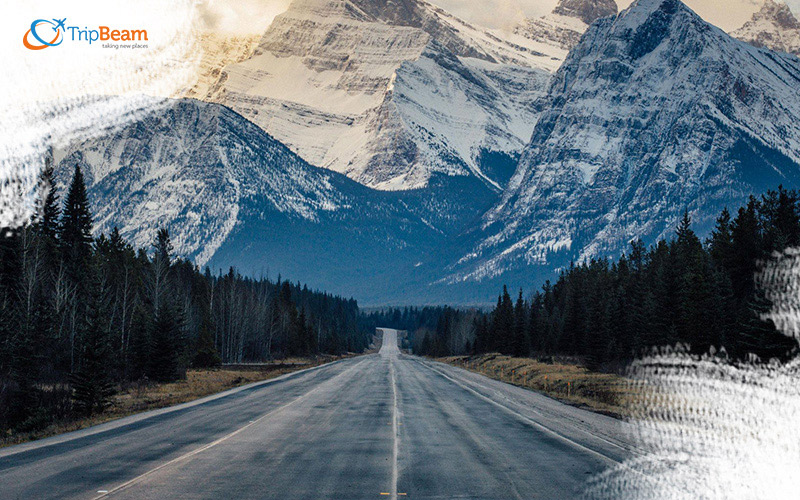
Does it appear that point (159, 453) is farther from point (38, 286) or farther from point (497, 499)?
point (38, 286)

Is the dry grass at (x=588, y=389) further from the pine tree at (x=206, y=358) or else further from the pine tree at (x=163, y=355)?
the pine tree at (x=206, y=358)

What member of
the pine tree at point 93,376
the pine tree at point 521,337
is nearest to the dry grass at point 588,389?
the pine tree at point 93,376

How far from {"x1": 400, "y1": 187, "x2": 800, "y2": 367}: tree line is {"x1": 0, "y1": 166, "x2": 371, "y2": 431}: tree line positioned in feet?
94.3

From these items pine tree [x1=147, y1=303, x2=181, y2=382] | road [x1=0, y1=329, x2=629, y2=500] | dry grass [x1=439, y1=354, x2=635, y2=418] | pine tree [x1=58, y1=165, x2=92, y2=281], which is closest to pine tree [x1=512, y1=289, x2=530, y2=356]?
dry grass [x1=439, y1=354, x2=635, y2=418]

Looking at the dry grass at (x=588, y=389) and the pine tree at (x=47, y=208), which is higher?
the pine tree at (x=47, y=208)

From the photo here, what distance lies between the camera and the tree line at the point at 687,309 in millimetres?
46250

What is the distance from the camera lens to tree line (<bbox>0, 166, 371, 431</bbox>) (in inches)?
1297

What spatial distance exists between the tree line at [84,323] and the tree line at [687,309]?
2876 centimetres

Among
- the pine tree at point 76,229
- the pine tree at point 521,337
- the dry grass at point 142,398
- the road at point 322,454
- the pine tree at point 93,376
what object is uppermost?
the pine tree at point 76,229

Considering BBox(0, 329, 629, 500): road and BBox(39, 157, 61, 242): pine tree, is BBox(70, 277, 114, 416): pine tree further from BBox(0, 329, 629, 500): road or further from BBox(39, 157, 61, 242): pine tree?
BBox(39, 157, 61, 242): pine tree

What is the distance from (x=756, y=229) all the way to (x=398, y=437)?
5939cm

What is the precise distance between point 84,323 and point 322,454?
4199cm

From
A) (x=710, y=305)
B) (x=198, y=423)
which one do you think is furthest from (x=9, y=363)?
(x=710, y=305)

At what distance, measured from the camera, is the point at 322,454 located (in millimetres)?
22078
